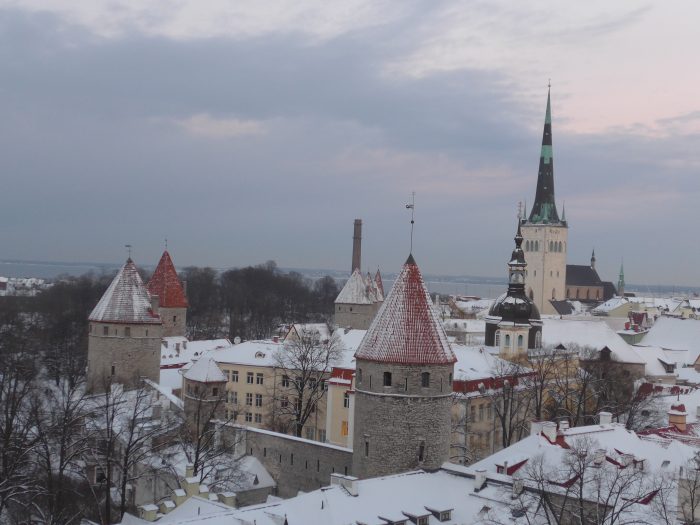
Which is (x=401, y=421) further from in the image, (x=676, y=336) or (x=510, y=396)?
(x=676, y=336)

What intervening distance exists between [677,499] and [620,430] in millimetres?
6840

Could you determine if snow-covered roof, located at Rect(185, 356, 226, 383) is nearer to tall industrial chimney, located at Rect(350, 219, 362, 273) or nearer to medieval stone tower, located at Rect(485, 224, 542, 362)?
medieval stone tower, located at Rect(485, 224, 542, 362)

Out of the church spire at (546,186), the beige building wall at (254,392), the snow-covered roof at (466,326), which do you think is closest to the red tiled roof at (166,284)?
the beige building wall at (254,392)

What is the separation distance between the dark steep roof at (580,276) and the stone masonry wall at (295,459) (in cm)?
11545

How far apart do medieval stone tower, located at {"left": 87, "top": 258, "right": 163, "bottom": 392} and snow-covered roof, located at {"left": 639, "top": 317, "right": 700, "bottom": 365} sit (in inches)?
1784

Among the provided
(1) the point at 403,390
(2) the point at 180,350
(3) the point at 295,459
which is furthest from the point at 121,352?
(1) the point at 403,390

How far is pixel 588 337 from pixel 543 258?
53.3 metres

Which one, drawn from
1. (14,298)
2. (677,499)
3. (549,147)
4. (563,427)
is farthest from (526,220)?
(677,499)

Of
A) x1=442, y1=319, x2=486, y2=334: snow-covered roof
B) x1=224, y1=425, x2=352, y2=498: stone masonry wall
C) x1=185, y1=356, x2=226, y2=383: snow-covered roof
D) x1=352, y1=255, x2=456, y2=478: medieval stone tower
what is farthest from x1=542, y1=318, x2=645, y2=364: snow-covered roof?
x1=352, y1=255, x2=456, y2=478: medieval stone tower

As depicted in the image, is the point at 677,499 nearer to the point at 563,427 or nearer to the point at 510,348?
the point at 563,427

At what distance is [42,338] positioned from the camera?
69.9 meters

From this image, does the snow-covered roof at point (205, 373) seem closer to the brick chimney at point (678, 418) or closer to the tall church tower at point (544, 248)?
the brick chimney at point (678, 418)

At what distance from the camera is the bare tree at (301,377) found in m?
42.2

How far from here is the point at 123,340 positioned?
39.7 meters
